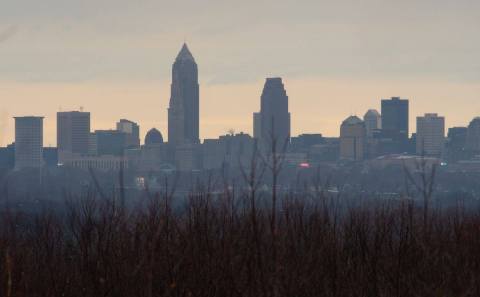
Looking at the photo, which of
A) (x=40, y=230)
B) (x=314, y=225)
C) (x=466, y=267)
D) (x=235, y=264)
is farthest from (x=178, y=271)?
(x=40, y=230)

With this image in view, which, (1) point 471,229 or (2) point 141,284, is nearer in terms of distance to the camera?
(2) point 141,284

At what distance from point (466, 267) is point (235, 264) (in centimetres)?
597

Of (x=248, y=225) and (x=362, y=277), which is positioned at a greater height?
(x=248, y=225)

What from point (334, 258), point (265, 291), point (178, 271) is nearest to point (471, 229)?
point (334, 258)

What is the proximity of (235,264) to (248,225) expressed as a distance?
1060 millimetres

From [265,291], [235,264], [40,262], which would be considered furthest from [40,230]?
[265,291]

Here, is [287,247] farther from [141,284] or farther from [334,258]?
[141,284]

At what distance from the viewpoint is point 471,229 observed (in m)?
28.5

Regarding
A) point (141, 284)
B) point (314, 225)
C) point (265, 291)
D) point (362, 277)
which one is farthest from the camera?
point (314, 225)

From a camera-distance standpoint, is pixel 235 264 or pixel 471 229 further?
pixel 471 229

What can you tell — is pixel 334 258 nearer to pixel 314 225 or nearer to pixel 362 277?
pixel 362 277

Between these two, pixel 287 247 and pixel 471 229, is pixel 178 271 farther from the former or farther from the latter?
pixel 471 229

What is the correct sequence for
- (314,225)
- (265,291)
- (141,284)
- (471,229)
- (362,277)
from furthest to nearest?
1. (471,229)
2. (314,225)
3. (362,277)
4. (141,284)
5. (265,291)

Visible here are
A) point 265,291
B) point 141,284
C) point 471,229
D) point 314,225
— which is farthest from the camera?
point 471,229
